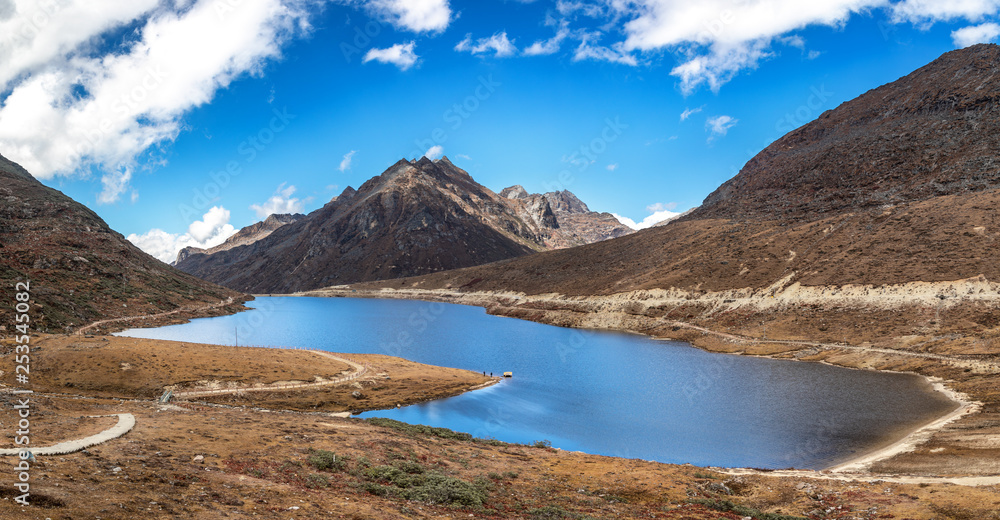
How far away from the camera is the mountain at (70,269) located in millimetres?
87781

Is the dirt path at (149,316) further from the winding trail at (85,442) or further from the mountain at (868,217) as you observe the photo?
the mountain at (868,217)

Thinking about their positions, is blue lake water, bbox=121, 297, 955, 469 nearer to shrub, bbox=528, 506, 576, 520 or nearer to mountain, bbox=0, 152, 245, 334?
mountain, bbox=0, 152, 245, 334

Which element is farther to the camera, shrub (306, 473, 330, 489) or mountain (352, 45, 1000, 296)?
mountain (352, 45, 1000, 296)

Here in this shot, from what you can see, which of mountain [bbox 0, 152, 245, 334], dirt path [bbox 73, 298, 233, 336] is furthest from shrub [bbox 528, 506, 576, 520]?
dirt path [bbox 73, 298, 233, 336]

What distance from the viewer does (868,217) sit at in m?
121

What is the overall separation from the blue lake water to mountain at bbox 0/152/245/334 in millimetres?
13998

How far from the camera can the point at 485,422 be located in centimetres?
5050

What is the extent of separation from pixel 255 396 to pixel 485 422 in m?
23.4

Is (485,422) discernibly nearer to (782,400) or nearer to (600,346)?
(782,400)

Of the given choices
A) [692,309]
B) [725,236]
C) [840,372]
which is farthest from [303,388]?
[725,236]

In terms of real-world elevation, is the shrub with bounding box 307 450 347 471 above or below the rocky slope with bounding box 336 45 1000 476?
below

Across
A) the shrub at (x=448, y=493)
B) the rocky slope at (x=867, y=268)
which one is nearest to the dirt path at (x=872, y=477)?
the rocky slope at (x=867, y=268)

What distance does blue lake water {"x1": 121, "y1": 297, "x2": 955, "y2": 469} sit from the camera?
136 ft

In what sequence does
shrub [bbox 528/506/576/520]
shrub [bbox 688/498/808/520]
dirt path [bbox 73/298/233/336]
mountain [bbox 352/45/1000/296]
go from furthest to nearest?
mountain [bbox 352/45/1000/296] < dirt path [bbox 73/298/233/336] < shrub [bbox 688/498/808/520] < shrub [bbox 528/506/576/520]
